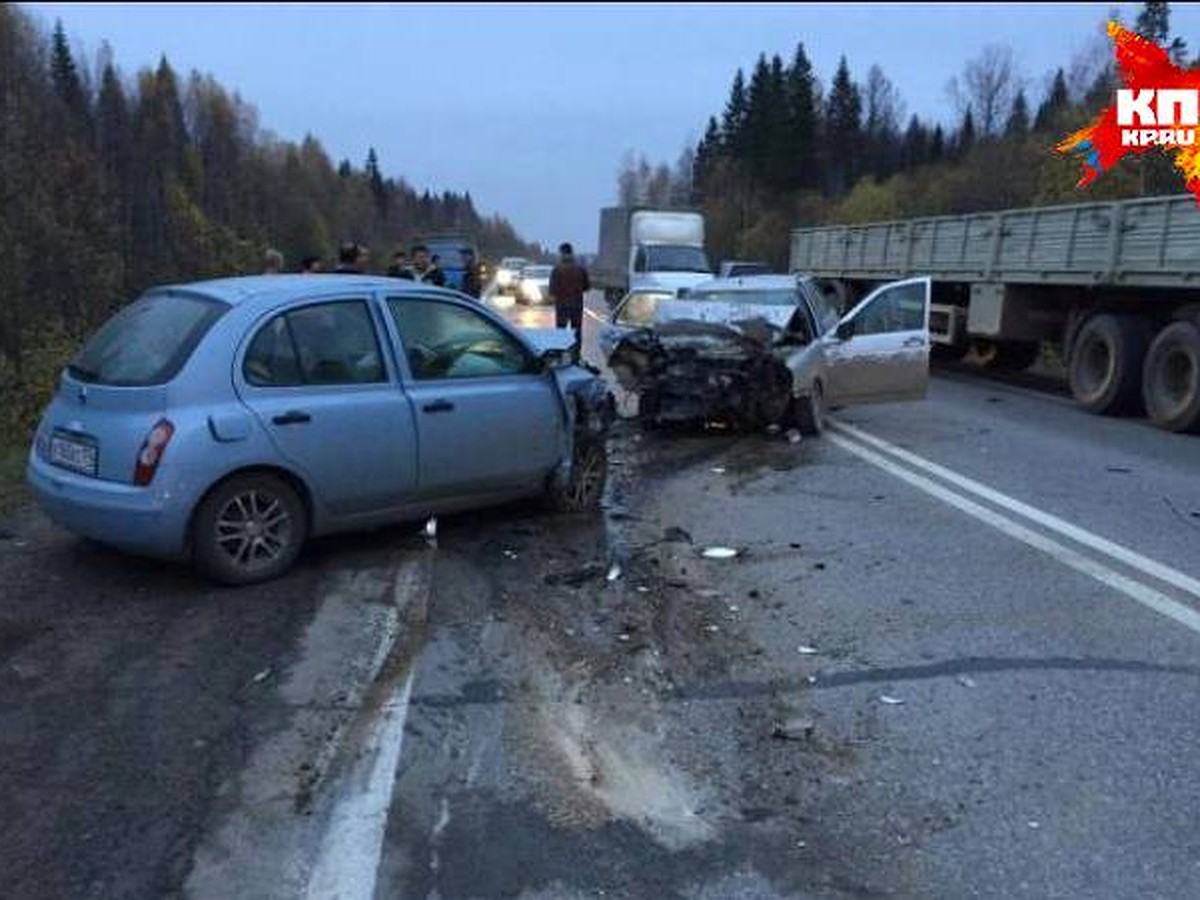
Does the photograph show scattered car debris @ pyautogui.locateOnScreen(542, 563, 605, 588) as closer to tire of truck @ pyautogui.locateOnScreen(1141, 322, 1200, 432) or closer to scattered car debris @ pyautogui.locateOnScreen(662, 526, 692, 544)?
scattered car debris @ pyautogui.locateOnScreen(662, 526, 692, 544)

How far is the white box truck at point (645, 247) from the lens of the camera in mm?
28594

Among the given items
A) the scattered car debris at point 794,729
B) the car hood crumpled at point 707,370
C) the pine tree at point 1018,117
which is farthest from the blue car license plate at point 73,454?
the pine tree at point 1018,117

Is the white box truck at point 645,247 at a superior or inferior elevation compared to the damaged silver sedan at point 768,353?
superior

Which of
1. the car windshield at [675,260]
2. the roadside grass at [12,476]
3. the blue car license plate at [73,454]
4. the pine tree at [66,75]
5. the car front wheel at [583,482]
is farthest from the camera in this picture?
the pine tree at [66,75]

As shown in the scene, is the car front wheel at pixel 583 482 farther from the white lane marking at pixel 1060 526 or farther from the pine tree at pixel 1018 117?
the pine tree at pixel 1018 117

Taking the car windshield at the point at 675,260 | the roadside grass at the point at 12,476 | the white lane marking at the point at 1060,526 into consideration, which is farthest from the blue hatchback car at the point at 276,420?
the car windshield at the point at 675,260

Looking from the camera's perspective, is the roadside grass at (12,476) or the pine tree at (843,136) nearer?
the roadside grass at (12,476)

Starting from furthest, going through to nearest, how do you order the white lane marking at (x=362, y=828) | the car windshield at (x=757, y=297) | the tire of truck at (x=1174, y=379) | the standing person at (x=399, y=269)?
the standing person at (x=399, y=269)
the tire of truck at (x=1174, y=379)
the car windshield at (x=757, y=297)
the white lane marking at (x=362, y=828)

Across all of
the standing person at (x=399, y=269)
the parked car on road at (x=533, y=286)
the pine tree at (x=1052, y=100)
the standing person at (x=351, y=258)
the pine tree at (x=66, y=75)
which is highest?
the pine tree at (x=66, y=75)

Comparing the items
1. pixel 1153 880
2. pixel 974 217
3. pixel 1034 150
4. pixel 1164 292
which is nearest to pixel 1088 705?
pixel 1153 880

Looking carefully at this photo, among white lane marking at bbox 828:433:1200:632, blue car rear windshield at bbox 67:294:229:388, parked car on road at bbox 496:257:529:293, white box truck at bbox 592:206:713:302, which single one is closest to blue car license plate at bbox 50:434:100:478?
blue car rear windshield at bbox 67:294:229:388

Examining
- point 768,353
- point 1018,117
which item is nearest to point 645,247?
point 768,353

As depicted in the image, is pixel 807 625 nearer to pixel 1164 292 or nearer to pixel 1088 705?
pixel 1088 705

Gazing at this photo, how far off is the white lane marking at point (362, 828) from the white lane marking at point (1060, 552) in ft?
12.3
